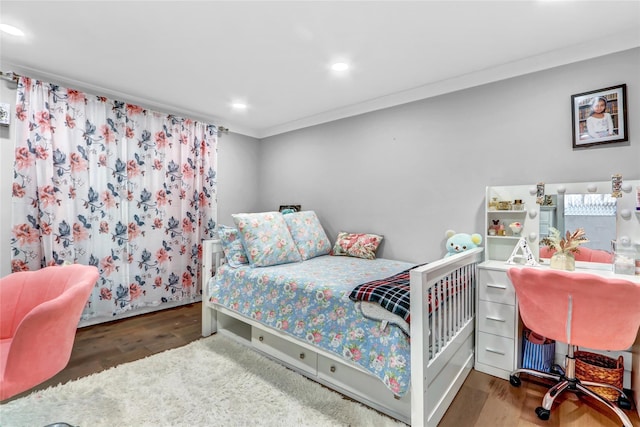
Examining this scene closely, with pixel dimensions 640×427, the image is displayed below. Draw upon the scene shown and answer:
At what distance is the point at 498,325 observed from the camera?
2070mm

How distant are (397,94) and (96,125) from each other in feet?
9.59

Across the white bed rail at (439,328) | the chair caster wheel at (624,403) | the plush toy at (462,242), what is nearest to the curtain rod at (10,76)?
the white bed rail at (439,328)

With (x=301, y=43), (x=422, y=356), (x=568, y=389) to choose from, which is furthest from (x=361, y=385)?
(x=301, y=43)

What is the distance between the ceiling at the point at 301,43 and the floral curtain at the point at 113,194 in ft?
1.08

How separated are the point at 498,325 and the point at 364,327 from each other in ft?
3.53

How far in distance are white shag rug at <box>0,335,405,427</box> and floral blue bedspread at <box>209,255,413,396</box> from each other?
1.03 ft

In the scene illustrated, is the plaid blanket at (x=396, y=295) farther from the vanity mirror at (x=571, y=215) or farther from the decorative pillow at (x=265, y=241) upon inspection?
the decorative pillow at (x=265, y=241)

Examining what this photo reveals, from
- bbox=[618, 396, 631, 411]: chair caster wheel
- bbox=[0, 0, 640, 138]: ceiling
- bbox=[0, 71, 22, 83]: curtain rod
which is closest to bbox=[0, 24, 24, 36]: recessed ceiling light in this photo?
bbox=[0, 0, 640, 138]: ceiling

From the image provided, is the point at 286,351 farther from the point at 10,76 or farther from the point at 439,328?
the point at 10,76

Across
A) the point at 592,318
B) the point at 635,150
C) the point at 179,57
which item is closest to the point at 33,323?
the point at 179,57

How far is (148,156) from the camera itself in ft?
10.5

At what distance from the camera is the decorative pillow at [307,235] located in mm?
2984

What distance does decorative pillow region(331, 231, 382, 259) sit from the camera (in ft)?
9.88

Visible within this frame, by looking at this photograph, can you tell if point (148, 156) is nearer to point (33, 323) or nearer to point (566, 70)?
point (33, 323)
